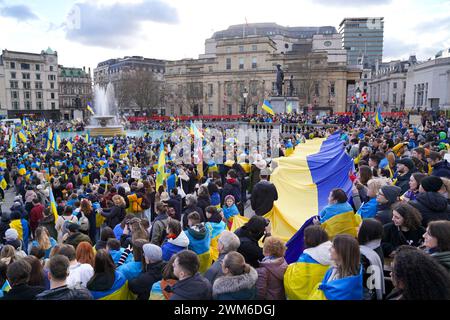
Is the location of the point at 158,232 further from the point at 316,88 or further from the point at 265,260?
the point at 316,88

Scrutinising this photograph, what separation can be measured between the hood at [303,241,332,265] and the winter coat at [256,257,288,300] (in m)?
0.35

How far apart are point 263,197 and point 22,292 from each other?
5474mm

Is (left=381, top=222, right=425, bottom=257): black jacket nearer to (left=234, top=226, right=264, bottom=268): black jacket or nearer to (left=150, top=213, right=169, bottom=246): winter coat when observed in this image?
(left=234, top=226, right=264, bottom=268): black jacket

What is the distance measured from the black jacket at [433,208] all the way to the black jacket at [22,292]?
4.87m

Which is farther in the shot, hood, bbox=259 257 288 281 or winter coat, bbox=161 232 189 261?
winter coat, bbox=161 232 189 261

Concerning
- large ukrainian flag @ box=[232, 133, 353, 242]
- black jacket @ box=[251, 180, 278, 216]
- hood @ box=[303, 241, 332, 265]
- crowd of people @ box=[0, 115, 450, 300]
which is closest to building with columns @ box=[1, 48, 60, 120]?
→ large ukrainian flag @ box=[232, 133, 353, 242]

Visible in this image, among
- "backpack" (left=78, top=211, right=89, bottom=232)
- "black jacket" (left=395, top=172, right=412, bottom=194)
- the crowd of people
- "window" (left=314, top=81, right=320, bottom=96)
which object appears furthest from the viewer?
"window" (left=314, top=81, right=320, bottom=96)

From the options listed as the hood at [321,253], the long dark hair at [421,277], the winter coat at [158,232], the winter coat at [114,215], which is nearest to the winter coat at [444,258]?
the long dark hair at [421,277]

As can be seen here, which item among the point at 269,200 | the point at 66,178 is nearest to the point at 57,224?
the point at 269,200

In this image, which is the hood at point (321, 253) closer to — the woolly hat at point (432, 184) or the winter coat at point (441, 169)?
the woolly hat at point (432, 184)

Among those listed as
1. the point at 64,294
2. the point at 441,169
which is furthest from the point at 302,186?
the point at 64,294

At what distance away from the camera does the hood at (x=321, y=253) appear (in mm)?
3918

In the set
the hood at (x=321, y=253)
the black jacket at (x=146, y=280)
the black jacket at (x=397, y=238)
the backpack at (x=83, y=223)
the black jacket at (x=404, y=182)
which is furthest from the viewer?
the backpack at (x=83, y=223)

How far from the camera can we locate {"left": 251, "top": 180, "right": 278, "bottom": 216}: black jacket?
8.33m
